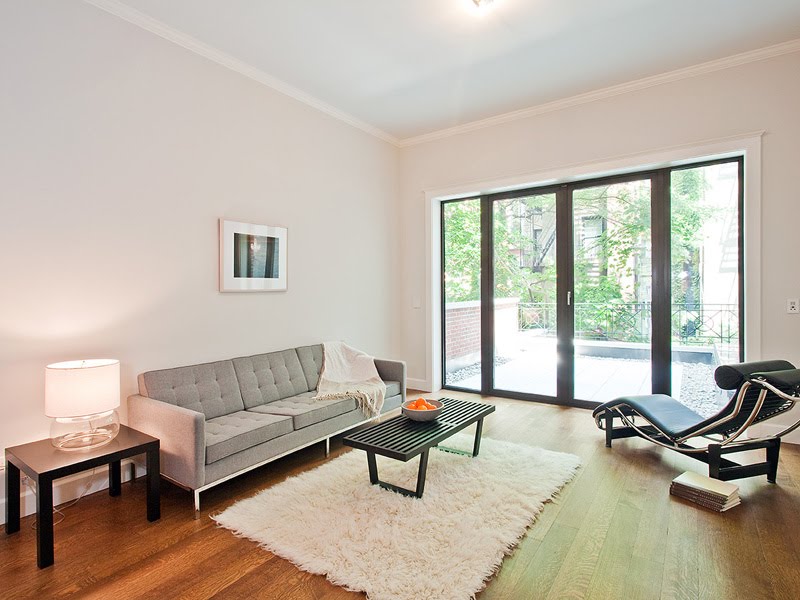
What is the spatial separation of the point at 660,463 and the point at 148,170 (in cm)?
421

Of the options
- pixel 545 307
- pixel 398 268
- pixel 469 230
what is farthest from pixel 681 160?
pixel 398 268

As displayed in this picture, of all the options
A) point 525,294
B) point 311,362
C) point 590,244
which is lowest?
point 311,362

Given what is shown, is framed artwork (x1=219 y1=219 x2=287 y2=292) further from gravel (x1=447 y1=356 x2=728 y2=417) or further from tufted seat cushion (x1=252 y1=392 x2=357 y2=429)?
gravel (x1=447 y1=356 x2=728 y2=417)

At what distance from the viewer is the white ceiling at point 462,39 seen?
2.96m

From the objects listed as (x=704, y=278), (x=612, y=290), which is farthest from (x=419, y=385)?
(x=704, y=278)

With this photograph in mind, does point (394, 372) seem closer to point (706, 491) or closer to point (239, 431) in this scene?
point (239, 431)

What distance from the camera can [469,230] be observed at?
211 inches

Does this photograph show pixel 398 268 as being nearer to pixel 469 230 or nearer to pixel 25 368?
pixel 469 230

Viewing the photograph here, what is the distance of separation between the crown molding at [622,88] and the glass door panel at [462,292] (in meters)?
0.83

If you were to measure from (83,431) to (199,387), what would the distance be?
765 millimetres

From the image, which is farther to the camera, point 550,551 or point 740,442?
point 740,442

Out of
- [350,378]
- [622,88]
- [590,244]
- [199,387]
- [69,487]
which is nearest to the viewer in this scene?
[69,487]

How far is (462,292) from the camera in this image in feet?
17.8

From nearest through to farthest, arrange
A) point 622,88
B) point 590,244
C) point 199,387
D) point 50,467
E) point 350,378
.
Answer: point 50,467 → point 199,387 → point 622,88 → point 350,378 → point 590,244
